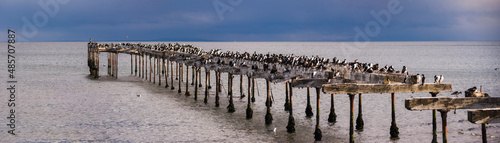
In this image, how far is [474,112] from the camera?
13695mm

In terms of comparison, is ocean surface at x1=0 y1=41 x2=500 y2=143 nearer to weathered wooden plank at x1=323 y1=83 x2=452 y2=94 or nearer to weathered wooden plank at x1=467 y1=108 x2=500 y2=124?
weathered wooden plank at x1=323 y1=83 x2=452 y2=94

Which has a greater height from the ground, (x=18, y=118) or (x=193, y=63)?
(x=193, y=63)

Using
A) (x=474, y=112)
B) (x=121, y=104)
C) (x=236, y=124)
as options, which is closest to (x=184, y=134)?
(x=236, y=124)

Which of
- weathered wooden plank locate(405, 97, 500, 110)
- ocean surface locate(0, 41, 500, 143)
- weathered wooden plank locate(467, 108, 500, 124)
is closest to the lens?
weathered wooden plank locate(467, 108, 500, 124)

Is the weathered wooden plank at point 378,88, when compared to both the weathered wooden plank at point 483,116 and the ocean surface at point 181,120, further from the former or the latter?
the weathered wooden plank at point 483,116

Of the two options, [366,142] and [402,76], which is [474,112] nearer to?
[402,76]

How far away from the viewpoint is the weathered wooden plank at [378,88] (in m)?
19.1

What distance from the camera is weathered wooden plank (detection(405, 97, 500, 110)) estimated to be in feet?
49.1

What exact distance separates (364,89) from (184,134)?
31.9ft

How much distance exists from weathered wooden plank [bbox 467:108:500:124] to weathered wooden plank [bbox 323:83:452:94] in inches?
226

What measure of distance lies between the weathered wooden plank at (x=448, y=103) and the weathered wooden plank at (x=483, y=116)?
1.40 m

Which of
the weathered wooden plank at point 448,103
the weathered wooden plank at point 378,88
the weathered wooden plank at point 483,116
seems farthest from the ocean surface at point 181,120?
the weathered wooden plank at point 483,116

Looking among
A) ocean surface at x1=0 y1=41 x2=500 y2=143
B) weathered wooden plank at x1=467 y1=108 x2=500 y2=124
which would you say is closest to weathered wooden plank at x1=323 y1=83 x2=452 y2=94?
ocean surface at x1=0 y1=41 x2=500 y2=143

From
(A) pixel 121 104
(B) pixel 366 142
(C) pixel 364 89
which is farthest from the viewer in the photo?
(A) pixel 121 104
